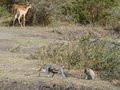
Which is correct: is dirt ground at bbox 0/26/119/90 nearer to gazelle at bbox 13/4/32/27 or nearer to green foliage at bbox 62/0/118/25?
gazelle at bbox 13/4/32/27

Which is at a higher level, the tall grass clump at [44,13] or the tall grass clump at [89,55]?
the tall grass clump at [89,55]

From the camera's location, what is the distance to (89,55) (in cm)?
934

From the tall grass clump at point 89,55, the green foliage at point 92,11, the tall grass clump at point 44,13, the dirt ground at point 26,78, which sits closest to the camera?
the dirt ground at point 26,78

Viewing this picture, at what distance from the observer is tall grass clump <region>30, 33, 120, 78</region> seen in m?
8.88

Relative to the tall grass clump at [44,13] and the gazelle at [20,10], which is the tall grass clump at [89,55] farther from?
the tall grass clump at [44,13]

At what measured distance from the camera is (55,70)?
7.92 m

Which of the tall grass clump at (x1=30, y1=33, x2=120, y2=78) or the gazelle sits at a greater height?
the tall grass clump at (x1=30, y1=33, x2=120, y2=78)

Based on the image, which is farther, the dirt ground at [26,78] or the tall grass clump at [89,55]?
the tall grass clump at [89,55]

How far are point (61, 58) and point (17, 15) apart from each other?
10954 millimetres

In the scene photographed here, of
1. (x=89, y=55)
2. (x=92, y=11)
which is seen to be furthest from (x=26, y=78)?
(x=92, y=11)

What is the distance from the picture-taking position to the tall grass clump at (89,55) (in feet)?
29.1

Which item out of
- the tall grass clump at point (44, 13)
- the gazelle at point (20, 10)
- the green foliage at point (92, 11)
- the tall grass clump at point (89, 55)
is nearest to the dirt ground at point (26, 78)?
the tall grass clump at point (89, 55)

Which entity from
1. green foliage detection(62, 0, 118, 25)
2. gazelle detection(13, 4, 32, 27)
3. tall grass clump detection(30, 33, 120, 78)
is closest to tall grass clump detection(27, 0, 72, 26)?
gazelle detection(13, 4, 32, 27)

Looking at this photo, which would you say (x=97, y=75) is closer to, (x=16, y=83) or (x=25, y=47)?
(x=16, y=83)
